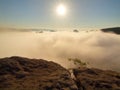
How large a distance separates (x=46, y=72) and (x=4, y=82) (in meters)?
12.1

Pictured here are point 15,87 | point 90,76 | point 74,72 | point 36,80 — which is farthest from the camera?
point 74,72

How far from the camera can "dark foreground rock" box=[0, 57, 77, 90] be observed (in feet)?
163

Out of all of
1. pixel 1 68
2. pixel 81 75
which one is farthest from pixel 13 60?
pixel 81 75

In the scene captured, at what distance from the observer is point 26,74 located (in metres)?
56.3

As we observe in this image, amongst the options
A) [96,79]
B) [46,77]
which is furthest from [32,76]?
[96,79]

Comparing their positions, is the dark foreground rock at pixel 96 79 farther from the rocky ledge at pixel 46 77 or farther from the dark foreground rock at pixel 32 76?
the dark foreground rock at pixel 32 76

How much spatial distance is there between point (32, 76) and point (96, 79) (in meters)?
16.5

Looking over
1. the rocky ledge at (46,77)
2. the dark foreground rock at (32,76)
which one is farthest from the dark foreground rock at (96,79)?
the dark foreground rock at (32,76)

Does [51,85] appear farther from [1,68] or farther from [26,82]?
[1,68]

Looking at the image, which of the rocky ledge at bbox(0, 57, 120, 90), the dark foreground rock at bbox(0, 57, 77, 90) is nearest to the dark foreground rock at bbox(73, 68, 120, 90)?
the rocky ledge at bbox(0, 57, 120, 90)

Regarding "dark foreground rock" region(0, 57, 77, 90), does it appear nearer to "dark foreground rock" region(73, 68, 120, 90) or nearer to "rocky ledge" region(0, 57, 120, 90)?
"rocky ledge" region(0, 57, 120, 90)

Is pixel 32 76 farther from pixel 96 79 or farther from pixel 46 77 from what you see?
pixel 96 79

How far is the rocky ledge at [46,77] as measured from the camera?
50062 millimetres

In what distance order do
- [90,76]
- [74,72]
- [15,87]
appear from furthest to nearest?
[74,72] < [90,76] < [15,87]
